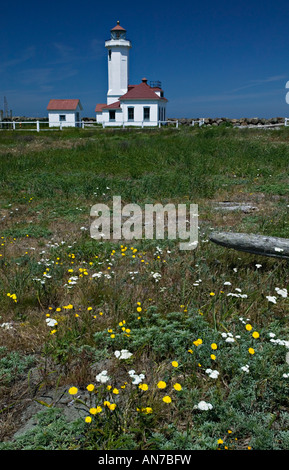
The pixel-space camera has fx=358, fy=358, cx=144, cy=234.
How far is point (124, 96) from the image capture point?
144ft

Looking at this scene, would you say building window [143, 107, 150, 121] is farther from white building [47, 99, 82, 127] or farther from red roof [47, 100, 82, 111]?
red roof [47, 100, 82, 111]

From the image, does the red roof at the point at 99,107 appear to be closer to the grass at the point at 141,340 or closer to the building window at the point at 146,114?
the building window at the point at 146,114

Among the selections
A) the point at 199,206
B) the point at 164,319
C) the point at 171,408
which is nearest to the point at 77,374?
the point at 171,408

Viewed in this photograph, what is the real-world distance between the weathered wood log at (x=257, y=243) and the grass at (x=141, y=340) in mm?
256

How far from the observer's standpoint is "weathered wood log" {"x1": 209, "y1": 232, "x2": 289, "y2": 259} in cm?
443

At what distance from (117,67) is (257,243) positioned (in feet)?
155

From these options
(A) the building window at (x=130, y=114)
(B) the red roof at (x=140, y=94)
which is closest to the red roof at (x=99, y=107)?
(B) the red roof at (x=140, y=94)

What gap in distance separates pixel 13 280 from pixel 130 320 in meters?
1.62

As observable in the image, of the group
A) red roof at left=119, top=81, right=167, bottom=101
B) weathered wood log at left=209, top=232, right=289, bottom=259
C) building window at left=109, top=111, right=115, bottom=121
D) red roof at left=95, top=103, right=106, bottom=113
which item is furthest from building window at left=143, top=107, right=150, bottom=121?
weathered wood log at left=209, top=232, right=289, bottom=259

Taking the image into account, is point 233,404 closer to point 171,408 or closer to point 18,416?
point 171,408

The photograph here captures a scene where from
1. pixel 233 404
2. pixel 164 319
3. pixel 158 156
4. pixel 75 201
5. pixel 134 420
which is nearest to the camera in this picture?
pixel 134 420

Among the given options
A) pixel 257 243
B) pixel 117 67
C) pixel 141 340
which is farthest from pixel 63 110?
pixel 141 340

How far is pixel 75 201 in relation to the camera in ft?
29.9

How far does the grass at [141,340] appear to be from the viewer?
246cm
